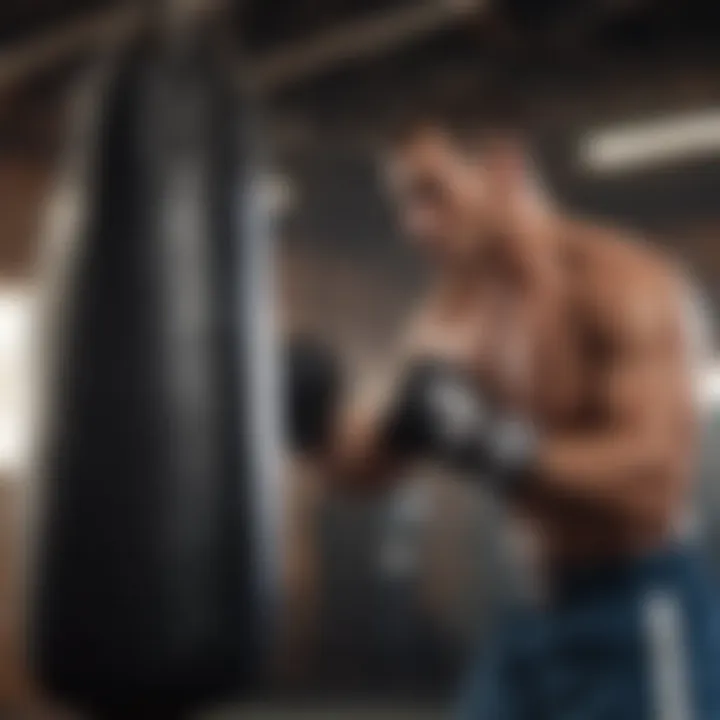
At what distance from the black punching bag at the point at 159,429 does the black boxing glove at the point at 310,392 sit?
20mm

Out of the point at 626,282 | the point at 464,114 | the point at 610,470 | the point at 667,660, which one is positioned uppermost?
the point at 464,114

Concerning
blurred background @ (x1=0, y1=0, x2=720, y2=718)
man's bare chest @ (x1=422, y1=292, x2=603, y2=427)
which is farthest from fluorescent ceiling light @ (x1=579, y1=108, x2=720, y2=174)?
man's bare chest @ (x1=422, y1=292, x2=603, y2=427)

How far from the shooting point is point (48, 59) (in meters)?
1.13

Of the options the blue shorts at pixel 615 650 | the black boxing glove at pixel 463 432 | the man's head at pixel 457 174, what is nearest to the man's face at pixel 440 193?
the man's head at pixel 457 174

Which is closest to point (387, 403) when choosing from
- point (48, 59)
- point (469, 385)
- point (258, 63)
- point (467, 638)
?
point (469, 385)

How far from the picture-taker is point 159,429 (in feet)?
3.05

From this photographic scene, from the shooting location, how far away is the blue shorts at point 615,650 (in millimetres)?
900

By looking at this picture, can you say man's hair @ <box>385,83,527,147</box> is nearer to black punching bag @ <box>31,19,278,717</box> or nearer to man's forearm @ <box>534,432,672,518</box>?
black punching bag @ <box>31,19,278,717</box>

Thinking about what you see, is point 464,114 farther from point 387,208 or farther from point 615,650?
point 615,650

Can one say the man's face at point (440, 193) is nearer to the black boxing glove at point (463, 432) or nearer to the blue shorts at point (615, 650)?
the black boxing glove at point (463, 432)

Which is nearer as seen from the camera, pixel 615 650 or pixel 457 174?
pixel 615 650

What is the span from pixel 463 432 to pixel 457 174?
0.19m

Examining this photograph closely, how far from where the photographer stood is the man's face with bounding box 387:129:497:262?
1007 millimetres

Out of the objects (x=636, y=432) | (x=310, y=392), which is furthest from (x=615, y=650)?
(x=310, y=392)
